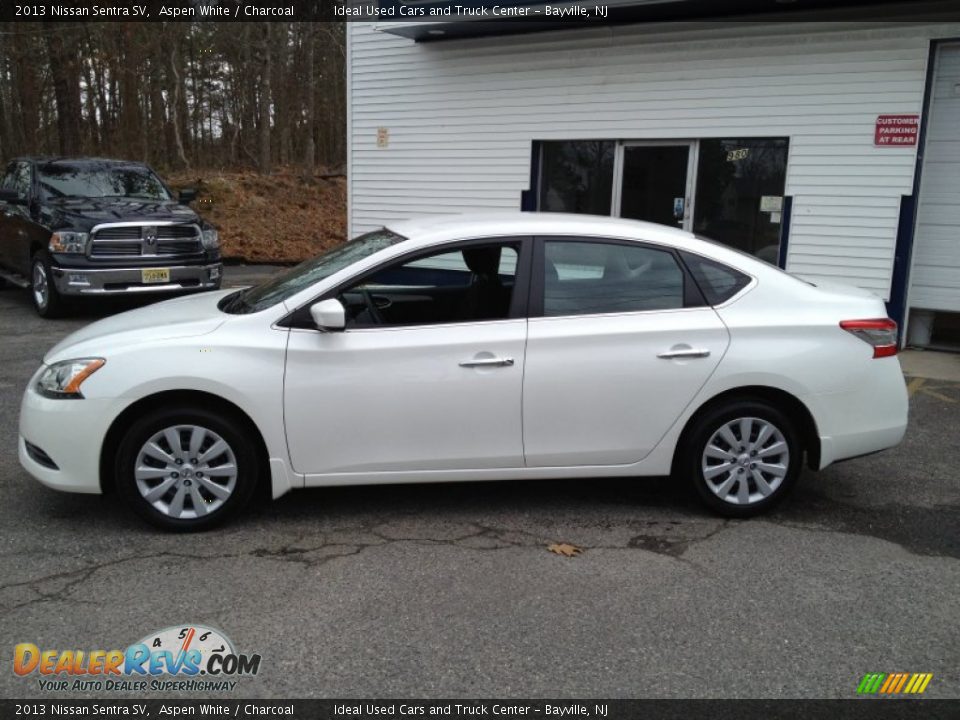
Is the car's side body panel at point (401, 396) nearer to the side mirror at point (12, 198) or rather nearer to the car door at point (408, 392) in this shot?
the car door at point (408, 392)

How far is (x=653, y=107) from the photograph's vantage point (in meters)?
10.4

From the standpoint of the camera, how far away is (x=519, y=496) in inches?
200

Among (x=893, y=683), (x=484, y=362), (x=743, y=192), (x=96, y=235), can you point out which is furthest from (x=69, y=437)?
(x=743, y=192)

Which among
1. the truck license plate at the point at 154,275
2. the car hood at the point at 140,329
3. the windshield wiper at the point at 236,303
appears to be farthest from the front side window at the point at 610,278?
the truck license plate at the point at 154,275

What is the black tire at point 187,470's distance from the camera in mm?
4266

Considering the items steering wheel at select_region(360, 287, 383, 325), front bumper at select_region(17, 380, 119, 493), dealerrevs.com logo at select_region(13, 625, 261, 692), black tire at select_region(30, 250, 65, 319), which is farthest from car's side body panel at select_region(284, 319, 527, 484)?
black tire at select_region(30, 250, 65, 319)

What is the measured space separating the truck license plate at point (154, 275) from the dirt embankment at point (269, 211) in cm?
648

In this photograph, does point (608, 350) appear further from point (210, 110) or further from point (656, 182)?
point (210, 110)

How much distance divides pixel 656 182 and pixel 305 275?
269 inches

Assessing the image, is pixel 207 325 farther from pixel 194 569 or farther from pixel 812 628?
pixel 812 628

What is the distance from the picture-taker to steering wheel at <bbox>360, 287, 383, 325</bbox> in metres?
4.65

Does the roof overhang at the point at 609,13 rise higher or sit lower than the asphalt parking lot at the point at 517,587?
higher

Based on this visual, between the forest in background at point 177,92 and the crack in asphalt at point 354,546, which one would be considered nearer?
the crack in asphalt at point 354,546

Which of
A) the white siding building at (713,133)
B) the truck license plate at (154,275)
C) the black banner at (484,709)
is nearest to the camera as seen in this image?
the black banner at (484,709)
